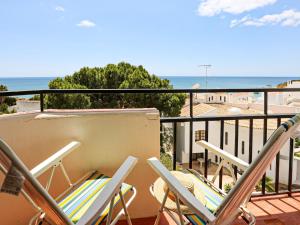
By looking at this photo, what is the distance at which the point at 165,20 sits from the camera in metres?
36.0

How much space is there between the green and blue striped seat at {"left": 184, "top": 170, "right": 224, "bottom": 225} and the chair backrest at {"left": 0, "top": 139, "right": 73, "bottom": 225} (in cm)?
64

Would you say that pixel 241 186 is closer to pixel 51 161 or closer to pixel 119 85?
pixel 51 161

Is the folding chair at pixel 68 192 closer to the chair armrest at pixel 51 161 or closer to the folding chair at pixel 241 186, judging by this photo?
the chair armrest at pixel 51 161

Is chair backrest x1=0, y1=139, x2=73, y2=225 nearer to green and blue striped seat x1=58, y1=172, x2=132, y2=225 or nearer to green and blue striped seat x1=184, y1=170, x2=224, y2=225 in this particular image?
green and blue striped seat x1=58, y1=172, x2=132, y2=225

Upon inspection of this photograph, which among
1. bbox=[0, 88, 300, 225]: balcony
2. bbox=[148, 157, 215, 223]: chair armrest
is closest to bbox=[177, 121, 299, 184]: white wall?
bbox=[0, 88, 300, 225]: balcony

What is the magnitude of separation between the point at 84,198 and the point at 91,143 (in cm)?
57

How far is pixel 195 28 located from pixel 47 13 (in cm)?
2018

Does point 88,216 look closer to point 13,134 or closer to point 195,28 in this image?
point 13,134

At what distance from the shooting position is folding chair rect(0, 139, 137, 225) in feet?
2.70

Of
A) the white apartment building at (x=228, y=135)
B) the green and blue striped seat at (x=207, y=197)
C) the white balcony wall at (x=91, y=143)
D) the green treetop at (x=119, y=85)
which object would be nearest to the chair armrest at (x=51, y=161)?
the white balcony wall at (x=91, y=143)

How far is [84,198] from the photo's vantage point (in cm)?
156

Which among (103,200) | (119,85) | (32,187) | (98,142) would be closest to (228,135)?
(119,85)

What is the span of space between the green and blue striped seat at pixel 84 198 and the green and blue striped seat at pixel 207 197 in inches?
16.9

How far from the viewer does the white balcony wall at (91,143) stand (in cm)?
192
